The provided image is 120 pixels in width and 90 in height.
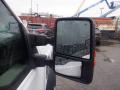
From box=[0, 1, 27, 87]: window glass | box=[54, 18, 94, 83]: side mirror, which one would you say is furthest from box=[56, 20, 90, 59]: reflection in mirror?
box=[0, 1, 27, 87]: window glass

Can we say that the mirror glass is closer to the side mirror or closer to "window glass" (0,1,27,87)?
the side mirror

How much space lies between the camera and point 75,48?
91.3 inches

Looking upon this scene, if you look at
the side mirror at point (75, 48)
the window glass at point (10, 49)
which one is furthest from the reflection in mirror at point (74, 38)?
the window glass at point (10, 49)

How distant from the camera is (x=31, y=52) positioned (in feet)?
7.14

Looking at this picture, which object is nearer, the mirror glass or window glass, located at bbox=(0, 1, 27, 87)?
window glass, located at bbox=(0, 1, 27, 87)

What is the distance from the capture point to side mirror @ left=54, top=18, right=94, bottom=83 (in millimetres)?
2150

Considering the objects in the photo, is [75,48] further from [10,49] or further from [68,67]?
[10,49]

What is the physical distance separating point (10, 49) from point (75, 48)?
0.52 metres

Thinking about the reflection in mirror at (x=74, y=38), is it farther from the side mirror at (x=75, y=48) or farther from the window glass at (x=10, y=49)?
the window glass at (x=10, y=49)

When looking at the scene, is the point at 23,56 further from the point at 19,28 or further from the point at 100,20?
the point at 100,20

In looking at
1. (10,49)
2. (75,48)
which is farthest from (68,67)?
(10,49)

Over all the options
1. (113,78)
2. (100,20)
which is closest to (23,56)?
(113,78)

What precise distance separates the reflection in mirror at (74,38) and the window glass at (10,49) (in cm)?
29

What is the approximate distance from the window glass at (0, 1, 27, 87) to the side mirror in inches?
11.1
